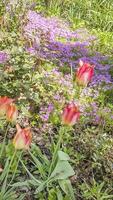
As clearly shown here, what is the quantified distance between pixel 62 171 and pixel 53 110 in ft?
2.83

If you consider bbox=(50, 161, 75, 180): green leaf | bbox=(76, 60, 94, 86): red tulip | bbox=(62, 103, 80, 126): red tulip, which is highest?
bbox=(76, 60, 94, 86): red tulip

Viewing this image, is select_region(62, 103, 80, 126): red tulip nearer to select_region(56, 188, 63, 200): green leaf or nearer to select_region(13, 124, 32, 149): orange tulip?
select_region(13, 124, 32, 149): orange tulip

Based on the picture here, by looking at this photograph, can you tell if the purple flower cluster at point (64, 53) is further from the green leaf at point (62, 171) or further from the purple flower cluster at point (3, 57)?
the green leaf at point (62, 171)

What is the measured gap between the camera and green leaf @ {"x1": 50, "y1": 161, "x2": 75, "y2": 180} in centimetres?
267

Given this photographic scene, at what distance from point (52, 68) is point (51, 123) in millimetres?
970

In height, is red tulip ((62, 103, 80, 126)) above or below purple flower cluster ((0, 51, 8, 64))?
above

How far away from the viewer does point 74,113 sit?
216cm

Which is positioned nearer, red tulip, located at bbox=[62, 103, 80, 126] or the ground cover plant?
red tulip, located at bbox=[62, 103, 80, 126]

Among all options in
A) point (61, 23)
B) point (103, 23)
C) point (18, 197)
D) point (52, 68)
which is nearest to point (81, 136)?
point (18, 197)

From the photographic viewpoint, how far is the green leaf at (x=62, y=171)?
2.67 m

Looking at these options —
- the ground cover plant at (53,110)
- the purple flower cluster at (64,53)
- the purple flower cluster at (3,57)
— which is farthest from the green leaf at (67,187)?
the purple flower cluster at (3,57)

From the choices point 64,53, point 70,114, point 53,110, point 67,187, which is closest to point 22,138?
point 70,114

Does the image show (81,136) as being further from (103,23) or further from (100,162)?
(103,23)

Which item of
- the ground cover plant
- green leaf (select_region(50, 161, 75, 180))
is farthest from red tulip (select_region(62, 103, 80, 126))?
green leaf (select_region(50, 161, 75, 180))
